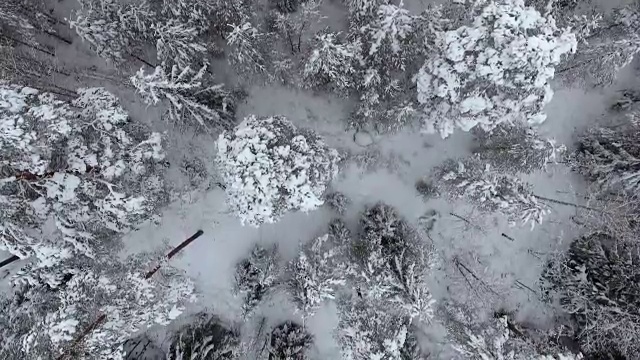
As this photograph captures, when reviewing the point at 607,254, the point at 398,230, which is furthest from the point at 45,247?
the point at 607,254

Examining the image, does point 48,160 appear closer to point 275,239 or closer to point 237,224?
point 237,224

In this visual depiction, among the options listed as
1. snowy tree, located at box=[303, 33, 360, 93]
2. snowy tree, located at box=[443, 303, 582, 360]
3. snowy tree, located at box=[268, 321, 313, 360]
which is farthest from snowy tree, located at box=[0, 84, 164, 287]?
snowy tree, located at box=[443, 303, 582, 360]

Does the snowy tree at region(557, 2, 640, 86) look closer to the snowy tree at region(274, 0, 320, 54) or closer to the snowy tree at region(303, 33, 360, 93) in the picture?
the snowy tree at region(303, 33, 360, 93)

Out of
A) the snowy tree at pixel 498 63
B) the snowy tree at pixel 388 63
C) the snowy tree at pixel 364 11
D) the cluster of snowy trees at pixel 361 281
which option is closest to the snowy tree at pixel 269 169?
the snowy tree at pixel 388 63

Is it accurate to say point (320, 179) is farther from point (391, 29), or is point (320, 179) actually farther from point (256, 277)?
point (256, 277)

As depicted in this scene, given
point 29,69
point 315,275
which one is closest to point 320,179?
point 315,275

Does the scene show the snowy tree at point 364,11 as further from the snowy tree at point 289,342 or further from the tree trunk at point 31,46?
the tree trunk at point 31,46
